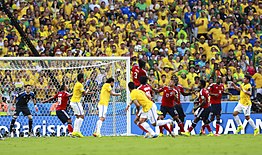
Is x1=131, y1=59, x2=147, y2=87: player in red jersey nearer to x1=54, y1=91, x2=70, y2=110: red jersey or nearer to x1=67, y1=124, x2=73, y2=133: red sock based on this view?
x1=54, y1=91, x2=70, y2=110: red jersey

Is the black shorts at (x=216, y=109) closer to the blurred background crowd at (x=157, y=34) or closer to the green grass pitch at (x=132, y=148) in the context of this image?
the blurred background crowd at (x=157, y=34)

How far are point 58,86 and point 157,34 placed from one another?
7.97 m

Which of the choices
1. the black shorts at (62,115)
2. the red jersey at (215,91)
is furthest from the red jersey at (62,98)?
the red jersey at (215,91)

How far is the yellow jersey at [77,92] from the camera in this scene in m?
27.1

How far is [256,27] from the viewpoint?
38.1m

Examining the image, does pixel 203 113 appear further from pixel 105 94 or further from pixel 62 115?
pixel 62 115

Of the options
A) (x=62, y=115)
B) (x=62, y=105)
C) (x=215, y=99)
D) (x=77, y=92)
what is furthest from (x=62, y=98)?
(x=215, y=99)

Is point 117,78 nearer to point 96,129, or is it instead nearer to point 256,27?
point 96,129

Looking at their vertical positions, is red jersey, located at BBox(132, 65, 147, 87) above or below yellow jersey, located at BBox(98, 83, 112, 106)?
above

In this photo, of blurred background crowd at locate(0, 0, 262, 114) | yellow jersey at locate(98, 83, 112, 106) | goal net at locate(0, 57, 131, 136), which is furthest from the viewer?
blurred background crowd at locate(0, 0, 262, 114)

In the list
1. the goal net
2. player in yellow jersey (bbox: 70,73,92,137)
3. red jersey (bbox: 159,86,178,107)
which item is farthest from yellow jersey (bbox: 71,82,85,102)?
red jersey (bbox: 159,86,178,107)

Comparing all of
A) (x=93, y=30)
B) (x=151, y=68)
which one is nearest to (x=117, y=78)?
(x=151, y=68)

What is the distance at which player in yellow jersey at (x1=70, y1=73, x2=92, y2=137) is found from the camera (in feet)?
88.7

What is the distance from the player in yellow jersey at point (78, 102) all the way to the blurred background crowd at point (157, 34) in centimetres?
509
